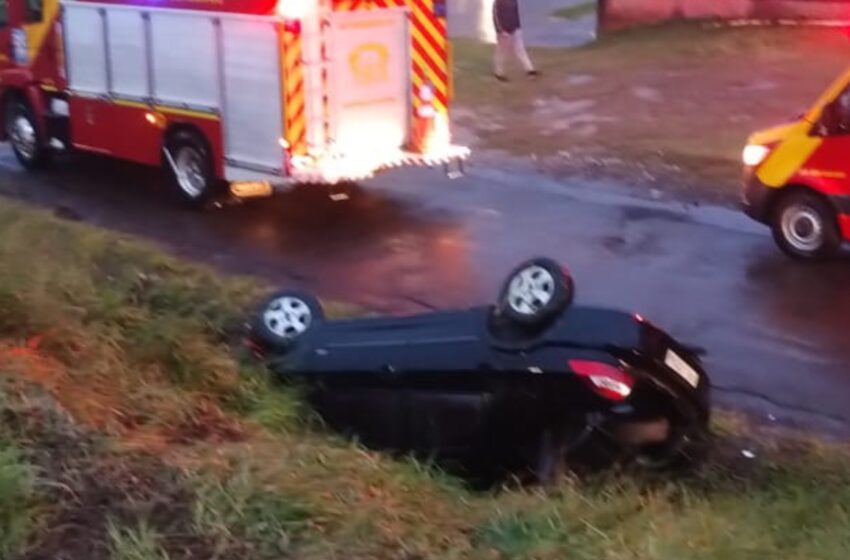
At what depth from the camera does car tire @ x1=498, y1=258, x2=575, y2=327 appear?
632 centimetres

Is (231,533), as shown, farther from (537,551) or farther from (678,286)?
(678,286)

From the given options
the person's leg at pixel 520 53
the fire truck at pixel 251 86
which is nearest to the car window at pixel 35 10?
the fire truck at pixel 251 86

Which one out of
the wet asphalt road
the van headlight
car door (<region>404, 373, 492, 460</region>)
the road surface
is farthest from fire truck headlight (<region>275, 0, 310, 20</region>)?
the road surface

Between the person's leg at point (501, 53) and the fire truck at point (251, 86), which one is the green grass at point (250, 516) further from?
the person's leg at point (501, 53)

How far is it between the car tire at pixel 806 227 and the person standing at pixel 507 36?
11.2 m

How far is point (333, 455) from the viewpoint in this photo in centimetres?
537

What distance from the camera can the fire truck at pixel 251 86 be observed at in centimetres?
1234

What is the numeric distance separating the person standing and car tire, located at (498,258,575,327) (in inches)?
617

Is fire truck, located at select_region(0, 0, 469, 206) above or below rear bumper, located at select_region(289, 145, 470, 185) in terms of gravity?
above

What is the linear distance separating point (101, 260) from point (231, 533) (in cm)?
532

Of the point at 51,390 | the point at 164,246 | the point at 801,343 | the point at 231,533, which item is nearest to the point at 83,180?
the point at 164,246

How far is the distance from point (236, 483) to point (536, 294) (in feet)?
7.37

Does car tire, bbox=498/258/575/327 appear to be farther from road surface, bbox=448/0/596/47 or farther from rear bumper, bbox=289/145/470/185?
road surface, bbox=448/0/596/47

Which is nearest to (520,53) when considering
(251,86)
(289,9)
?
(251,86)
